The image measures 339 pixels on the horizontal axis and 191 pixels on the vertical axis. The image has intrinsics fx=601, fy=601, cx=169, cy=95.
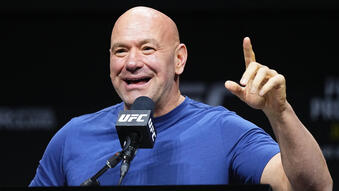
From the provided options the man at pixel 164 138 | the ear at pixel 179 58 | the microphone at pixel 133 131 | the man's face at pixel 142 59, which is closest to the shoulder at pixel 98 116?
the man at pixel 164 138

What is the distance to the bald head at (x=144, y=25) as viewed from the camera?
6.53 feet

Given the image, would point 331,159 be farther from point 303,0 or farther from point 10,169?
point 10,169

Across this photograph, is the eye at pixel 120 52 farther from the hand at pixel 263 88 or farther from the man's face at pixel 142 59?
the hand at pixel 263 88

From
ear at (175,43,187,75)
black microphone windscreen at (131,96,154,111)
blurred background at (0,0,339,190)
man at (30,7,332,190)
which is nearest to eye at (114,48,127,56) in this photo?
man at (30,7,332,190)

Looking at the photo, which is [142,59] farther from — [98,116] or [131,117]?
[131,117]

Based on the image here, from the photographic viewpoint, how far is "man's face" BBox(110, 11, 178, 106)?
6.32 ft

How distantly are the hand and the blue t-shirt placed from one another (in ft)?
0.86

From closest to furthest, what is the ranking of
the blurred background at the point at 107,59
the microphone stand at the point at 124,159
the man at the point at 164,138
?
the microphone stand at the point at 124,159
the man at the point at 164,138
the blurred background at the point at 107,59

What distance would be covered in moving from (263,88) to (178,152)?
49 centimetres

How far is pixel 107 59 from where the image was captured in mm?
3471

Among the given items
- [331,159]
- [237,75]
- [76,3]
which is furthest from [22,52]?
[331,159]

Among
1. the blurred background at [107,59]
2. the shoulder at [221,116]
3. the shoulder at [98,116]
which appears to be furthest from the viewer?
the blurred background at [107,59]

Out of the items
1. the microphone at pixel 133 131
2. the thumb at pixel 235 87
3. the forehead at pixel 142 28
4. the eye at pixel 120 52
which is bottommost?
the microphone at pixel 133 131

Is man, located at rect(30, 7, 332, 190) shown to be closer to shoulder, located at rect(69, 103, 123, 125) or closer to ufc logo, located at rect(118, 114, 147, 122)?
shoulder, located at rect(69, 103, 123, 125)
